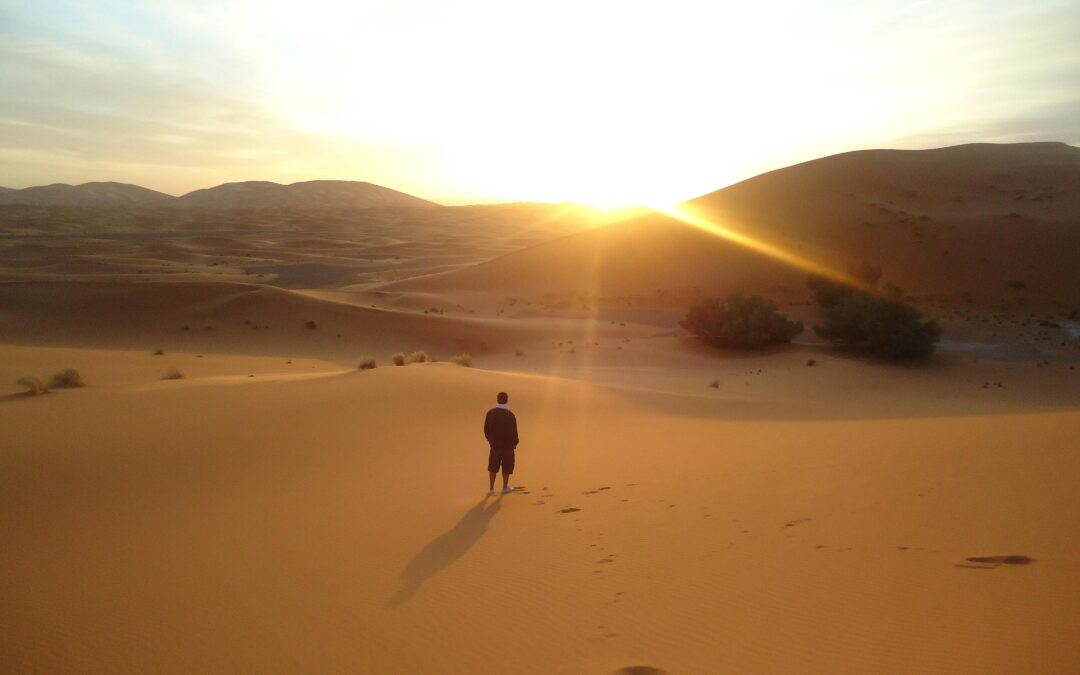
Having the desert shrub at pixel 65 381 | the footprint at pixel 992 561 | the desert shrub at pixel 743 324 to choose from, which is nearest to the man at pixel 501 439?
the footprint at pixel 992 561

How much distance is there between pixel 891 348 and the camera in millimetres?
25375

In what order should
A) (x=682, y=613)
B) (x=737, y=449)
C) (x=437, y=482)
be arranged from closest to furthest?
(x=682, y=613) < (x=437, y=482) < (x=737, y=449)

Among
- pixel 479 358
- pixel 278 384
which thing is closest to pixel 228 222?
pixel 479 358

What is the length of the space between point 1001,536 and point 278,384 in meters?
13.0

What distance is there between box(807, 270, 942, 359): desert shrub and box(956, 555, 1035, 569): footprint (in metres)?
21.6

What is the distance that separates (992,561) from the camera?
554 centimetres

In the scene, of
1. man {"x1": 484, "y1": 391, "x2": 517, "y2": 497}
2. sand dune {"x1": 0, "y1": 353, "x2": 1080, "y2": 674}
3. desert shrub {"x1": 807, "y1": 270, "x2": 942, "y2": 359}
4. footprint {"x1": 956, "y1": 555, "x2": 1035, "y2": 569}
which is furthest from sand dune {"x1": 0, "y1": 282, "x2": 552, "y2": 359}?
footprint {"x1": 956, "y1": 555, "x2": 1035, "y2": 569}

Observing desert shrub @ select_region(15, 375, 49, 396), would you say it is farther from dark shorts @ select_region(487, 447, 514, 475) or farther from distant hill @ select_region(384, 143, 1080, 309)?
distant hill @ select_region(384, 143, 1080, 309)

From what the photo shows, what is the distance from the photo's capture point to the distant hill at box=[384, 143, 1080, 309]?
135 feet

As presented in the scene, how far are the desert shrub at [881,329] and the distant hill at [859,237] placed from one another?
42.2ft

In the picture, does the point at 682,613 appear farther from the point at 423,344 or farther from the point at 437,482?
the point at 423,344

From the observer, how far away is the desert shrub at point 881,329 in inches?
992

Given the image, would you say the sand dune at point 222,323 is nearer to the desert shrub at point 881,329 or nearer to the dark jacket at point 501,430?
the desert shrub at point 881,329

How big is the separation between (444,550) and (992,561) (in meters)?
4.85
